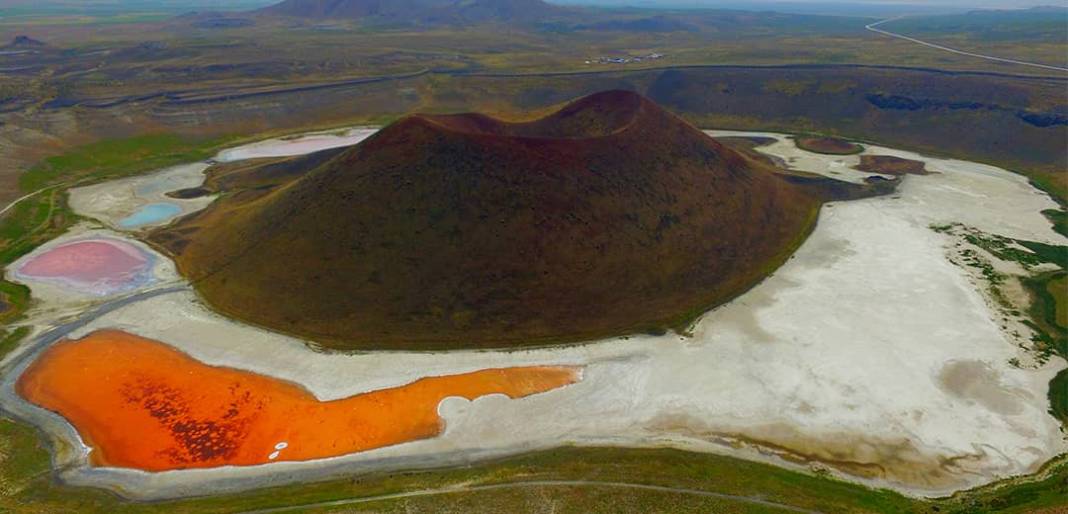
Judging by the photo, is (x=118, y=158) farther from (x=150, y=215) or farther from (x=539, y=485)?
(x=539, y=485)

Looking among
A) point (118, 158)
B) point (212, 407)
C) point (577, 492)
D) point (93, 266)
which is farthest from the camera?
point (118, 158)

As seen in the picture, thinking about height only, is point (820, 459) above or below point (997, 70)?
below

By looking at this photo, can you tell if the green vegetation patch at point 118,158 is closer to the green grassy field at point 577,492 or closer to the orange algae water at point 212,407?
the orange algae water at point 212,407

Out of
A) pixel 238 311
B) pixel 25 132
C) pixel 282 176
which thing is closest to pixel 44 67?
pixel 25 132

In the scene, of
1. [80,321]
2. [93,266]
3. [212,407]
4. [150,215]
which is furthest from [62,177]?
[212,407]

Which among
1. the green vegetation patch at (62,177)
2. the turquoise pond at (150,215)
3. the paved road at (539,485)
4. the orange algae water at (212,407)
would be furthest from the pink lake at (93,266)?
the paved road at (539,485)

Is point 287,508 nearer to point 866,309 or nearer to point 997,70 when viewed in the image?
point 866,309
